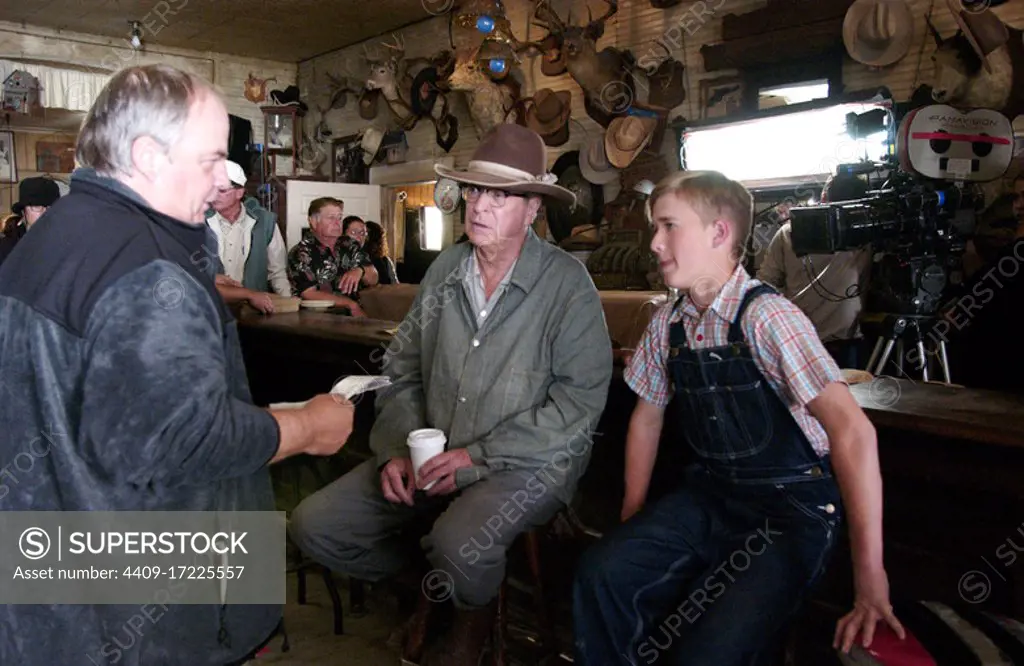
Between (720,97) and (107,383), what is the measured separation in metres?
6.11

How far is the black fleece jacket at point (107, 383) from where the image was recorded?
50.6 inches

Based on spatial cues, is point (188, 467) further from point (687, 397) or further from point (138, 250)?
point (687, 397)

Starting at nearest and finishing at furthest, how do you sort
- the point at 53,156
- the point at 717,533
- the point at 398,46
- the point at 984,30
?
the point at 717,533 → the point at 984,30 → the point at 398,46 → the point at 53,156

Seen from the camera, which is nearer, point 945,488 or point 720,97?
point 945,488

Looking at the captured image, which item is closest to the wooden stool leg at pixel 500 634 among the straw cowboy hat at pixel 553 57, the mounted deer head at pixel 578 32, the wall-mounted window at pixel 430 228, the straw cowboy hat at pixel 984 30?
the straw cowboy hat at pixel 984 30

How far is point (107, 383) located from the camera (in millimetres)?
Answer: 1281

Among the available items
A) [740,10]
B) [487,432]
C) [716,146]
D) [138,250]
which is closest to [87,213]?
[138,250]

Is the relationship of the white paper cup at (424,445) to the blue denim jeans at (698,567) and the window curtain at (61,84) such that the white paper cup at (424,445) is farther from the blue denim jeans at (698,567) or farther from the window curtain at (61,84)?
the window curtain at (61,84)

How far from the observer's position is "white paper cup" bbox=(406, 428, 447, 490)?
222cm

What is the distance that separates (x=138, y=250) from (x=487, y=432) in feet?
4.10

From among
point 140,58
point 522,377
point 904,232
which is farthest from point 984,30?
point 140,58

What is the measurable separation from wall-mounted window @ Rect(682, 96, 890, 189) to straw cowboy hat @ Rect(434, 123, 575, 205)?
327cm

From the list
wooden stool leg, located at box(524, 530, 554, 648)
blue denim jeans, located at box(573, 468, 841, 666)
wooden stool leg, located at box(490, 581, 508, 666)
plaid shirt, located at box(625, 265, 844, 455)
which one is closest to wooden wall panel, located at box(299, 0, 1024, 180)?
plaid shirt, located at box(625, 265, 844, 455)

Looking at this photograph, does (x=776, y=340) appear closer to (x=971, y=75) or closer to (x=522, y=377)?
(x=522, y=377)
